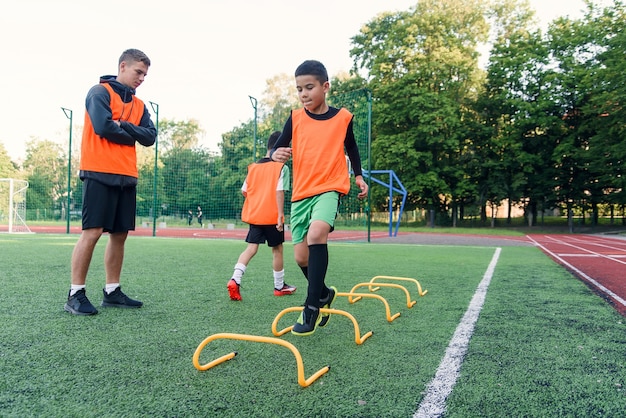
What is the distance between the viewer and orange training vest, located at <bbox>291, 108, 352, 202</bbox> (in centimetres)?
351

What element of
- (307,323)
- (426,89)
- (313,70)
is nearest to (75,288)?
(307,323)

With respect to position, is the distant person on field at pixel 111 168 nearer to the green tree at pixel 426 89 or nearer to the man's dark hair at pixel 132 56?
the man's dark hair at pixel 132 56

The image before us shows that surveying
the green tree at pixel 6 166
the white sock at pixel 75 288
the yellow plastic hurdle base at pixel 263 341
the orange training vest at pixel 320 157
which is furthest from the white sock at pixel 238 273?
the green tree at pixel 6 166

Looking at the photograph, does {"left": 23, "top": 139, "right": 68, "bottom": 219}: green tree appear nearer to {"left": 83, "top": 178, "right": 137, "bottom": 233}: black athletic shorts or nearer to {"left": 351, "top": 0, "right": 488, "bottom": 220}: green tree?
{"left": 351, "top": 0, "right": 488, "bottom": 220}: green tree

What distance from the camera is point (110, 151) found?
12.8 ft

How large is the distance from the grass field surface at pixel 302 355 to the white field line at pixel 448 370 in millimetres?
31

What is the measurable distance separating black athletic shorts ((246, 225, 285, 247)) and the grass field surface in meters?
0.57

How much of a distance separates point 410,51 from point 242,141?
13797 mm

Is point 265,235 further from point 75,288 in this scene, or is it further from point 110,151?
point 75,288

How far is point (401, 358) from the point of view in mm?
2715

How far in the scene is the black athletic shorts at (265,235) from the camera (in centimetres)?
518

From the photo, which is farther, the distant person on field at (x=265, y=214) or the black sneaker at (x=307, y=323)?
the distant person on field at (x=265, y=214)

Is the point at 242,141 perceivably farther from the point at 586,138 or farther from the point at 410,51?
the point at 586,138

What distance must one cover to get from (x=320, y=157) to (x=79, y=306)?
2243 mm
